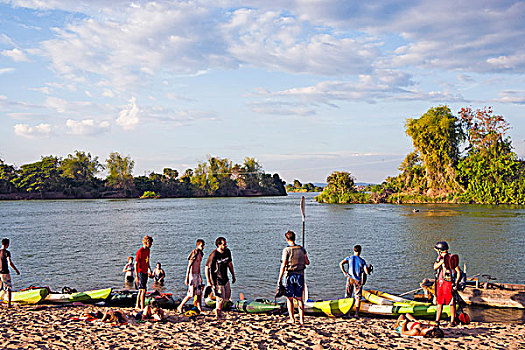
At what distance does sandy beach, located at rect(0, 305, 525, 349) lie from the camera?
9.43 metres

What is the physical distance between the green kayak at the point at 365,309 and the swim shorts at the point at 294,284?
2051 millimetres

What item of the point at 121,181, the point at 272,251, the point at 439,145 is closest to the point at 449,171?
the point at 439,145

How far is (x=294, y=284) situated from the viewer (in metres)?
10.3

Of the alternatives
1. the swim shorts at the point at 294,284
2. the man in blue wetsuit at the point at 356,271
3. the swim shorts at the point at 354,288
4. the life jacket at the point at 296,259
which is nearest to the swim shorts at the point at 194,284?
the swim shorts at the point at 294,284

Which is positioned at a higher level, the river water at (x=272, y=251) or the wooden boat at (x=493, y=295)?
the wooden boat at (x=493, y=295)

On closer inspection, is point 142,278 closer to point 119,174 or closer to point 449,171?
point 449,171

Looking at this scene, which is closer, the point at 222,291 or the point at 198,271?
the point at 222,291

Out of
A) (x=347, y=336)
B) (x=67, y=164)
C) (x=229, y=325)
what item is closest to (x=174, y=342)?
(x=229, y=325)

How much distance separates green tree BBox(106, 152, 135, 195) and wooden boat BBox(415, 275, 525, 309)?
131179 millimetres

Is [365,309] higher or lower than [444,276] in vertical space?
lower

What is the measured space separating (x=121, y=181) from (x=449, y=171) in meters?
93.0

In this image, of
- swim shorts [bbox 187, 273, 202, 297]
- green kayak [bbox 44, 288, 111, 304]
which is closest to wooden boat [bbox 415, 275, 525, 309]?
swim shorts [bbox 187, 273, 202, 297]

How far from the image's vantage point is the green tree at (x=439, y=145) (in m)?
87.3

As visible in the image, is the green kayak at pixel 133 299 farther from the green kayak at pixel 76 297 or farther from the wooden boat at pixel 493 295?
the wooden boat at pixel 493 295
